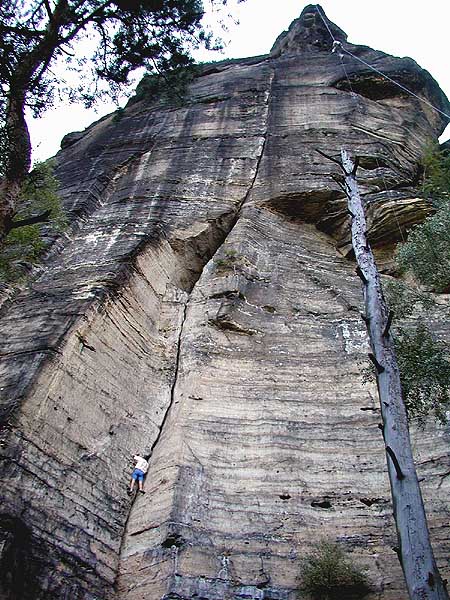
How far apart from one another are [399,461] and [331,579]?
2.07 metres

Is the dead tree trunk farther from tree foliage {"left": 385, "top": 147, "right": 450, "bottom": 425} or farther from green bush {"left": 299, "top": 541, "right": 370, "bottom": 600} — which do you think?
green bush {"left": 299, "top": 541, "right": 370, "bottom": 600}

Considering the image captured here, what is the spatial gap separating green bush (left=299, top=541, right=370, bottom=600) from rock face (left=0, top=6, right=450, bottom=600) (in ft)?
0.83

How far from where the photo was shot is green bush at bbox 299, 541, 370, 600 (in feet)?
26.1

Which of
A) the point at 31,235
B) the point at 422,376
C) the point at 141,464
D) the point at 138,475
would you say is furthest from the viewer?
the point at 31,235

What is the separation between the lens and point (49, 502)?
8.62 metres

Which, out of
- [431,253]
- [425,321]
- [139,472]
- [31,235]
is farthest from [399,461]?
[31,235]

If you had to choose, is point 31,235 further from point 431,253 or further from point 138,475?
point 431,253

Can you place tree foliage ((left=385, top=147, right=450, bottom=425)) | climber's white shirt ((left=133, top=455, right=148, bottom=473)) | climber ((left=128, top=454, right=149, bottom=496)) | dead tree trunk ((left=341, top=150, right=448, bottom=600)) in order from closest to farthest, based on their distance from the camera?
dead tree trunk ((left=341, top=150, right=448, bottom=600)), tree foliage ((left=385, top=147, right=450, bottom=425)), climber ((left=128, top=454, right=149, bottom=496)), climber's white shirt ((left=133, top=455, right=148, bottom=473))

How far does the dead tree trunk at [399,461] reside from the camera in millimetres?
6023

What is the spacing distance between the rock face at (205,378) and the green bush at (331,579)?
0.83ft

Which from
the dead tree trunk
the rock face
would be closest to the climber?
the rock face

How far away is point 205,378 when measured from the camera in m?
11.3

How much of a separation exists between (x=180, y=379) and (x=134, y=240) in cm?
381

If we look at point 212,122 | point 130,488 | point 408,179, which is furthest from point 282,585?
point 212,122
